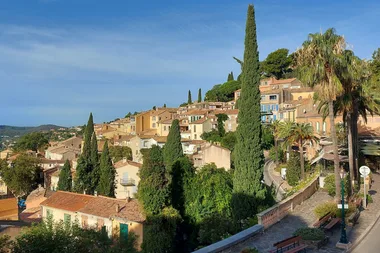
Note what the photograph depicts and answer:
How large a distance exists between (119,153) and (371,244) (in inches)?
2488

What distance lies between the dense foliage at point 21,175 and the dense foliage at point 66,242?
189ft

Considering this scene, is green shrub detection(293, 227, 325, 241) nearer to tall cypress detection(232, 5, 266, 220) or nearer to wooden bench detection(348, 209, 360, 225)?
wooden bench detection(348, 209, 360, 225)

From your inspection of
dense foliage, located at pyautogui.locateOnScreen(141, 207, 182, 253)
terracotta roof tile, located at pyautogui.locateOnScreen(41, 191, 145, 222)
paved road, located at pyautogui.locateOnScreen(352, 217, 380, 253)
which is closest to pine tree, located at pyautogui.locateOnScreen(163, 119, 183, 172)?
terracotta roof tile, located at pyautogui.locateOnScreen(41, 191, 145, 222)

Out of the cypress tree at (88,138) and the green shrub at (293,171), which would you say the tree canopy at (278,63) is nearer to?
the cypress tree at (88,138)

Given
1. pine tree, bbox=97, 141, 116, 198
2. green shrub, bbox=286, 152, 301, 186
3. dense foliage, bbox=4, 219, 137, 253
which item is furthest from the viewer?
pine tree, bbox=97, 141, 116, 198

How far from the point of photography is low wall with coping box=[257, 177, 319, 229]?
15.4m

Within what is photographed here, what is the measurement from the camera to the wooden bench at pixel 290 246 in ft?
38.3

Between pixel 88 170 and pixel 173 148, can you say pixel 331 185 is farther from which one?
pixel 88 170

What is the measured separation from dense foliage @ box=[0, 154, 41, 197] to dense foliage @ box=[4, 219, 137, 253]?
57.6m

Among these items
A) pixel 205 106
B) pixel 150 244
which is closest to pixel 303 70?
pixel 150 244

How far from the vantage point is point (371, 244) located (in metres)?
13.7

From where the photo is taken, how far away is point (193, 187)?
31391 mm

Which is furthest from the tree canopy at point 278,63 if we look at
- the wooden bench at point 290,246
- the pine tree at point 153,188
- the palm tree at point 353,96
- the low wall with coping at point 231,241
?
the wooden bench at point 290,246

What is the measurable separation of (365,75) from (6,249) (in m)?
23.4
